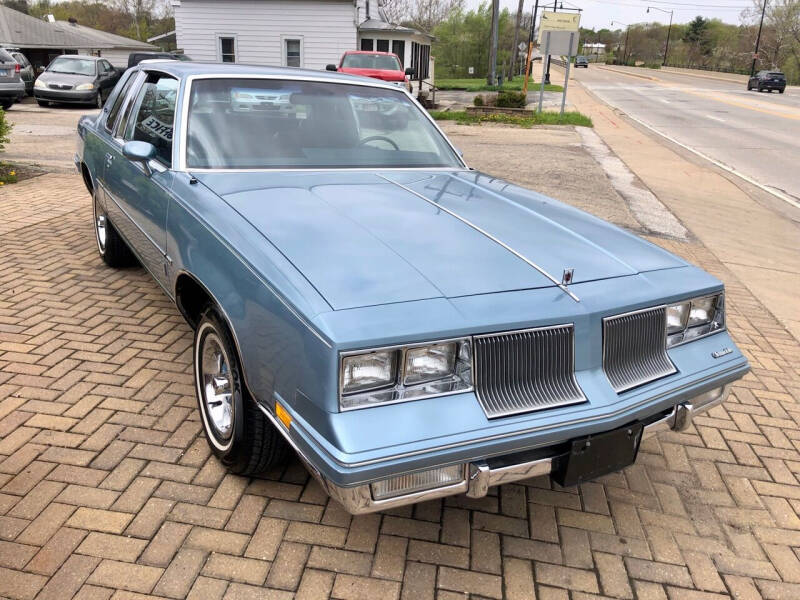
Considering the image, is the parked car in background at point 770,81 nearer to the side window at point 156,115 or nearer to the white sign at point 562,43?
the white sign at point 562,43

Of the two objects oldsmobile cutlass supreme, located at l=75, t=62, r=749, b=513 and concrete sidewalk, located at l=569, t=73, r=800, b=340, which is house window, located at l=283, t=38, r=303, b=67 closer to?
concrete sidewalk, located at l=569, t=73, r=800, b=340

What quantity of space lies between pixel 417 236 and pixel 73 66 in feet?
68.3

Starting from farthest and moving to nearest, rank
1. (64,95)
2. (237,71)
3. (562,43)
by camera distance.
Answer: (562,43), (64,95), (237,71)

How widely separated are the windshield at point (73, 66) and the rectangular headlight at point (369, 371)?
68.3 ft

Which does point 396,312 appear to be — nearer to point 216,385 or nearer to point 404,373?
point 404,373

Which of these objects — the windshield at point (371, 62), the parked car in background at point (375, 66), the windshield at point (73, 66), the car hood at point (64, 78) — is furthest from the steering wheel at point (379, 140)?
the windshield at point (73, 66)

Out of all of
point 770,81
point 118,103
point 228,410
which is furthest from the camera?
point 770,81

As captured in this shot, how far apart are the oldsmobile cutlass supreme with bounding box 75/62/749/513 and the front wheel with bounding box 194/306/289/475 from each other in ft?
0.04

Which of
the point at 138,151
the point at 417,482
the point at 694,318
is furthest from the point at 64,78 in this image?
the point at 417,482

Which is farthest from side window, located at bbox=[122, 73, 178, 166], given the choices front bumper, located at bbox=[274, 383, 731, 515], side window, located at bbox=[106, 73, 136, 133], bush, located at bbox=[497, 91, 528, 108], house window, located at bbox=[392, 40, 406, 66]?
house window, located at bbox=[392, 40, 406, 66]

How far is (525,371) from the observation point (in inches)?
89.4

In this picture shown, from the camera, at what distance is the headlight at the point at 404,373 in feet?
6.80

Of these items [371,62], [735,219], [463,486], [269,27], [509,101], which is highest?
[269,27]

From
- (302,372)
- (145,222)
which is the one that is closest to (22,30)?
(145,222)
